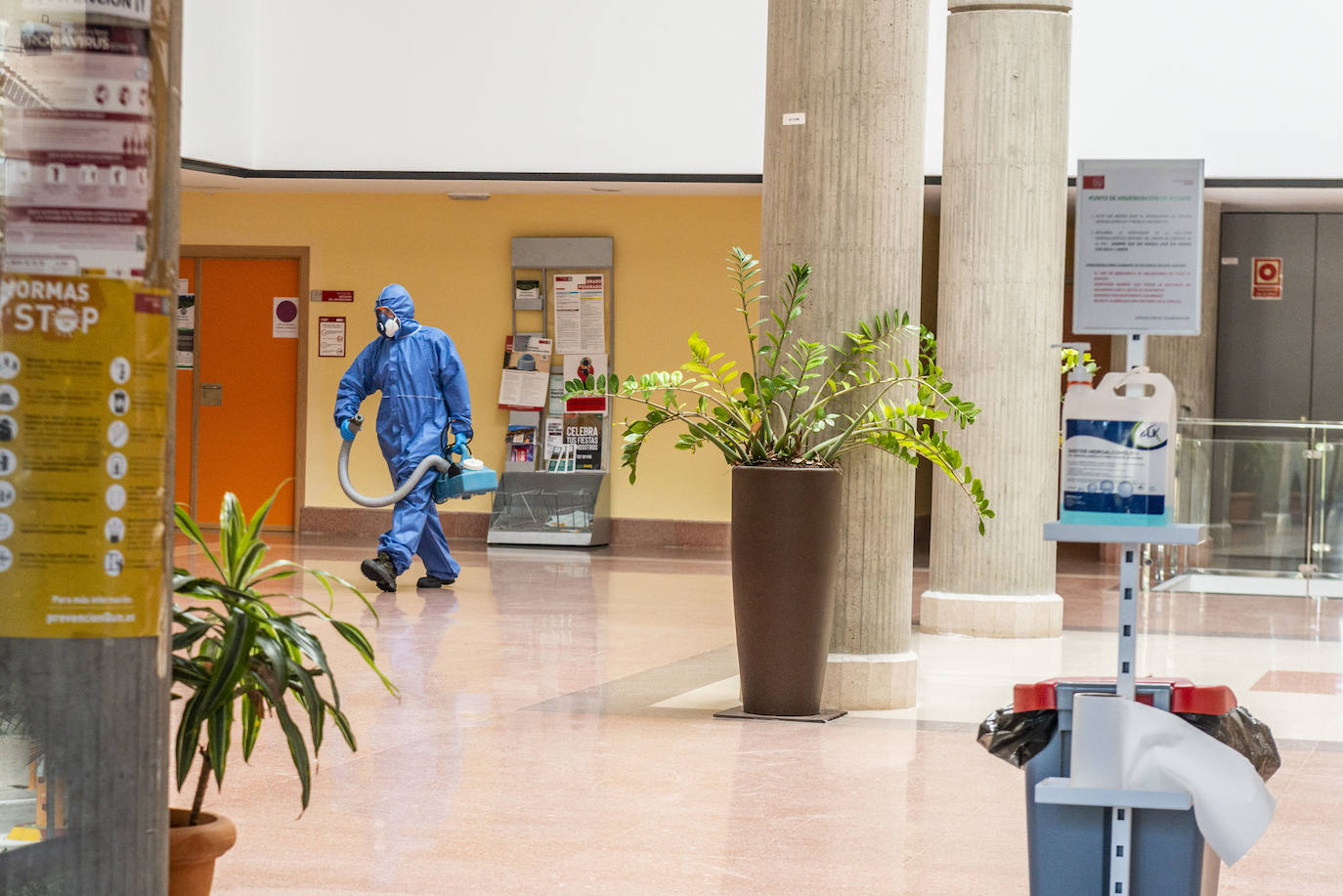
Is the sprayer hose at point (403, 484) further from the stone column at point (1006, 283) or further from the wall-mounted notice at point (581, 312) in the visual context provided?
the wall-mounted notice at point (581, 312)

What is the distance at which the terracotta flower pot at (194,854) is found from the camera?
2.76m

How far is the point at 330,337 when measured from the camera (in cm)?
1510

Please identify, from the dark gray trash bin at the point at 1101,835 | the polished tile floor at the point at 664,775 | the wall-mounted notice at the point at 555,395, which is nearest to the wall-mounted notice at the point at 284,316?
the wall-mounted notice at the point at 555,395

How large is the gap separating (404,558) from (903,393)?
4567 millimetres

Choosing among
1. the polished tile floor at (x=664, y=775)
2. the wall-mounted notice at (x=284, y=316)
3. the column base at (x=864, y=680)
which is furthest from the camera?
the wall-mounted notice at (x=284, y=316)

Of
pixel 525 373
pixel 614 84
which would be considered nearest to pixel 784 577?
pixel 614 84

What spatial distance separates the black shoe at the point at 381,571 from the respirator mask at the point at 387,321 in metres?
1.37

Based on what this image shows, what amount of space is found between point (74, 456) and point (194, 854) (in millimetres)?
732

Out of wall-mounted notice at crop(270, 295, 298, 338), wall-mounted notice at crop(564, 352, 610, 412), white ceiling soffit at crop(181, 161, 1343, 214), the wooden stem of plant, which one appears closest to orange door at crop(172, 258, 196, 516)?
wall-mounted notice at crop(270, 295, 298, 338)

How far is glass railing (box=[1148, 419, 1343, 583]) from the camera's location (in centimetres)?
1229

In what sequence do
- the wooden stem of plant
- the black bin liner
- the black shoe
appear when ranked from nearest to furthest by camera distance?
the wooden stem of plant → the black bin liner → the black shoe

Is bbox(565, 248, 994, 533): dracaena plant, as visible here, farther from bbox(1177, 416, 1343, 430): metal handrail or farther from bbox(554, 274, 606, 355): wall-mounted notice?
bbox(554, 274, 606, 355): wall-mounted notice

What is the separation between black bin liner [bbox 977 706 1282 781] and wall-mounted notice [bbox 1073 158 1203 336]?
709mm

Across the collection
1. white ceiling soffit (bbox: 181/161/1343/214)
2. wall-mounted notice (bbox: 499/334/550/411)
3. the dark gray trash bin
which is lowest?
the dark gray trash bin
